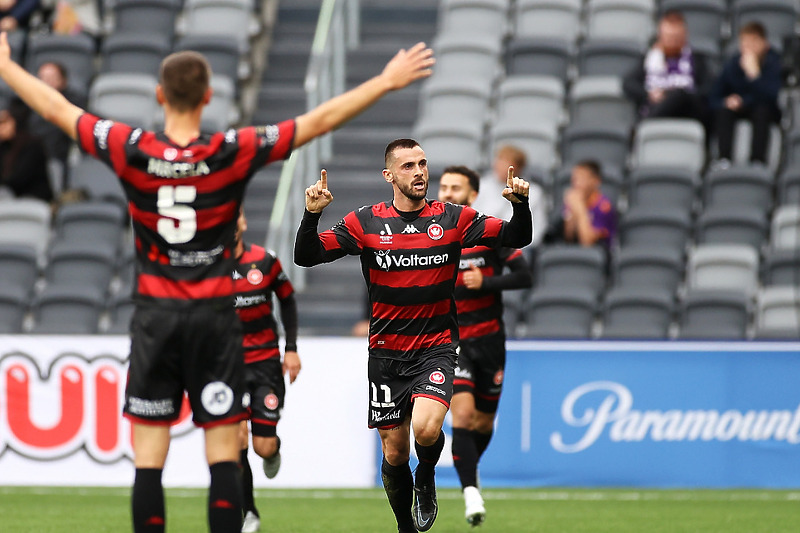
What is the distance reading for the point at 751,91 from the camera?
46.4 feet

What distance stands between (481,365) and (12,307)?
20.9 feet

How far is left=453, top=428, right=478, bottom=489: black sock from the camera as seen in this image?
28.7 feet

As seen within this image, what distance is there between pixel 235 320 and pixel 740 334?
8.45 meters

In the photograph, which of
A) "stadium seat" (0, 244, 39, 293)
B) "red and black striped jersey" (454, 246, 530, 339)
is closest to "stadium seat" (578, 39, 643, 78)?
"stadium seat" (0, 244, 39, 293)

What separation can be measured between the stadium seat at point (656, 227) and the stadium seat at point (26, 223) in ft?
20.8

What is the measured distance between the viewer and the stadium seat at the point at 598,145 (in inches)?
582

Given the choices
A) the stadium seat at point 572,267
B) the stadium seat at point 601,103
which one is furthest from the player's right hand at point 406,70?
the stadium seat at point 601,103

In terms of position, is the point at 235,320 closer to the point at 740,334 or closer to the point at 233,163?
the point at 233,163

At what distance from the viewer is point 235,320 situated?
530cm

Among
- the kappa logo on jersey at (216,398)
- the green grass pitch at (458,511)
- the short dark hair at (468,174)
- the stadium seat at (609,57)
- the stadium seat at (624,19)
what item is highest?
the stadium seat at (624,19)

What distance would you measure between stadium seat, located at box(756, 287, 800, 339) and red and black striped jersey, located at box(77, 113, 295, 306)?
8698 mm

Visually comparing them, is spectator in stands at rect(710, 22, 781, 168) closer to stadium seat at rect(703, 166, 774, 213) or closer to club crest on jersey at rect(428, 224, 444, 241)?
stadium seat at rect(703, 166, 774, 213)

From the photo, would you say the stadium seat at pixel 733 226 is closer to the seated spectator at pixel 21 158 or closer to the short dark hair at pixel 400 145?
the short dark hair at pixel 400 145

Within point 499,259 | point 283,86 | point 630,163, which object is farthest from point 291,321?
point 283,86
